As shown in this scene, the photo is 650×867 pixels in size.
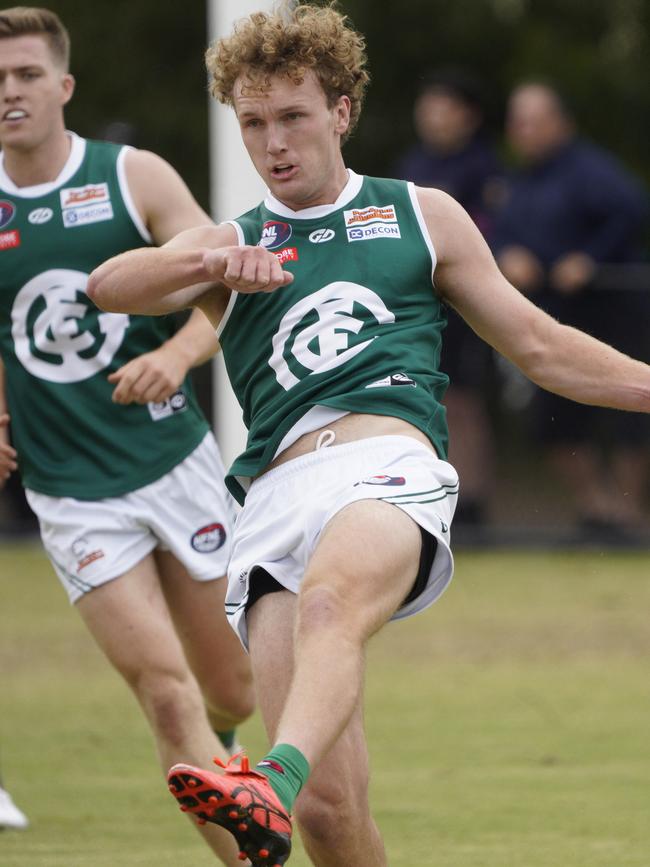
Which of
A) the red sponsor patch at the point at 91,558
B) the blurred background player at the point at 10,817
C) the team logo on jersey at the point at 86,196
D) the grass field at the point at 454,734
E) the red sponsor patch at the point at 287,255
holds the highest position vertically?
the red sponsor patch at the point at 287,255

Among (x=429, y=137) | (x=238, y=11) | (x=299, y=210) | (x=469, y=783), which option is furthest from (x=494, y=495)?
(x=299, y=210)

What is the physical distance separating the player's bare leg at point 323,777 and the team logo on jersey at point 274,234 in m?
0.95

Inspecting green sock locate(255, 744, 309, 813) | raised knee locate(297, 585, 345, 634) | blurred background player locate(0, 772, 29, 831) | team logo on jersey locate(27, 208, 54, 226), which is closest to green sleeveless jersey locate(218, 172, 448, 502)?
raised knee locate(297, 585, 345, 634)

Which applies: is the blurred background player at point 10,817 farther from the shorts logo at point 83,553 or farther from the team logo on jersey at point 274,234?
the team logo on jersey at point 274,234

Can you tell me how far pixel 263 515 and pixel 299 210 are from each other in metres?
0.85

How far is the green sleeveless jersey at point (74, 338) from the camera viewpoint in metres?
5.68

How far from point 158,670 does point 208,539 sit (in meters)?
0.59

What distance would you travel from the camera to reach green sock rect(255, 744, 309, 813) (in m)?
3.67

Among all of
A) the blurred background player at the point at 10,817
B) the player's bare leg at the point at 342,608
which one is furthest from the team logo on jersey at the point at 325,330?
the blurred background player at the point at 10,817

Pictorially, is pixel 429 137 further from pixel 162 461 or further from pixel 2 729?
pixel 162 461

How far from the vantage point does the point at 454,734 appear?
7512 millimetres

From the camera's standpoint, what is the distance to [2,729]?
25.8 feet

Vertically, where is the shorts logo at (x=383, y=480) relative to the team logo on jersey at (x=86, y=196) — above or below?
below

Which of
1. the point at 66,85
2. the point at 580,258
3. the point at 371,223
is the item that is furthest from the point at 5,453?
the point at 580,258
